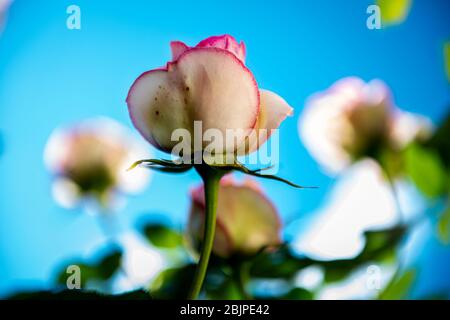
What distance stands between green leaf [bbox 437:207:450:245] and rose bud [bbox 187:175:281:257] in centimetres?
13

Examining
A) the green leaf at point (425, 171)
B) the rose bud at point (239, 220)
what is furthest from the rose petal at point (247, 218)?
the green leaf at point (425, 171)

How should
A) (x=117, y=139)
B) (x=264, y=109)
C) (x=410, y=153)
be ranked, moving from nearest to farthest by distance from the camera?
(x=264, y=109), (x=410, y=153), (x=117, y=139)

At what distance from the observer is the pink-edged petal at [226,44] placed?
0.54ft

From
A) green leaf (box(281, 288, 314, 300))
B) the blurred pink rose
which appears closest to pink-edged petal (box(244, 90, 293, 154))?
the blurred pink rose

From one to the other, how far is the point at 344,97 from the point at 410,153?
0.09 metres

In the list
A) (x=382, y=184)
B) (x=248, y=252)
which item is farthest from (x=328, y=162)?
(x=248, y=252)

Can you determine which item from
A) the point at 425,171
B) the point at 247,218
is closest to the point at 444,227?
the point at 425,171

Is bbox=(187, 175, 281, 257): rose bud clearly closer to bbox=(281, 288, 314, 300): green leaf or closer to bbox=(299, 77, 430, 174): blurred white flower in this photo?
bbox=(281, 288, 314, 300): green leaf

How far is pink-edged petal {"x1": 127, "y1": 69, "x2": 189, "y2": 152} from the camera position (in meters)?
0.16

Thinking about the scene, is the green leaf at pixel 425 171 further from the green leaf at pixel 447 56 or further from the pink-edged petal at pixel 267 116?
the pink-edged petal at pixel 267 116

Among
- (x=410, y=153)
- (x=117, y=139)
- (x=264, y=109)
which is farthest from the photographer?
(x=117, y=139)

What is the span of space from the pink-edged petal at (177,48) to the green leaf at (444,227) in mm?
210
